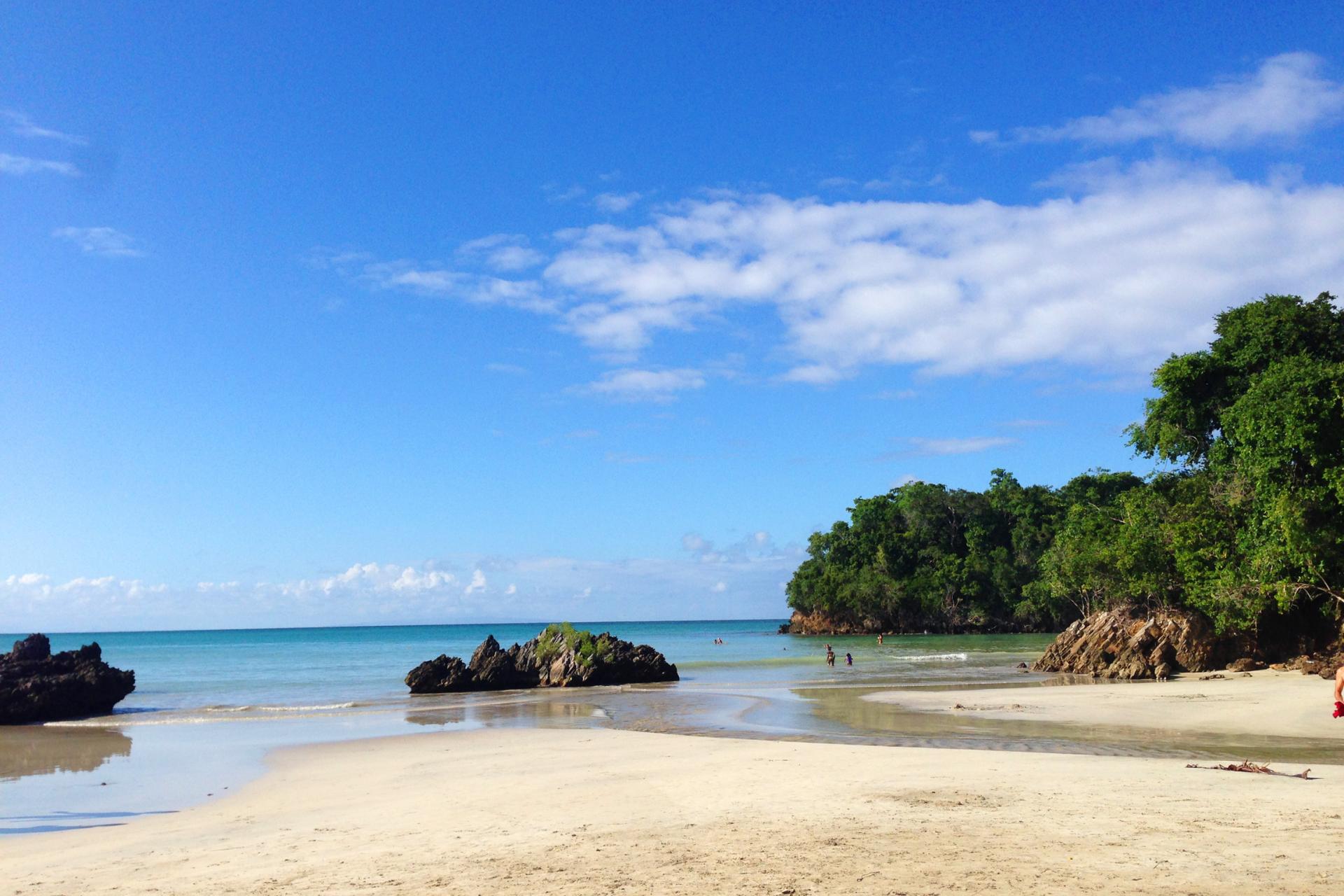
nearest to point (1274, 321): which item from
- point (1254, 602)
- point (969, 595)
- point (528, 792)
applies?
point (1254, 602)

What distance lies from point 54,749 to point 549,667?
19.5 metres

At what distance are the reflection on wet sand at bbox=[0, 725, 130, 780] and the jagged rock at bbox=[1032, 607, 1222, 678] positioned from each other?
102ft

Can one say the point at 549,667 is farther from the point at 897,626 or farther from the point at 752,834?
the point at 897,626

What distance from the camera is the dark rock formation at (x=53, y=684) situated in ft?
93.6

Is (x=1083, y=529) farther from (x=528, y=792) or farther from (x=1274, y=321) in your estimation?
(x=528, y=792)

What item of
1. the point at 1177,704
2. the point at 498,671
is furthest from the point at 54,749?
the point at 1177,704

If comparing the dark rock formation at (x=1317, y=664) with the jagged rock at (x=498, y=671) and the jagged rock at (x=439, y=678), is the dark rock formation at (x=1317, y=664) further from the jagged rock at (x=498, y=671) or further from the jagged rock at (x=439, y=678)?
the jagged rock at (x=439, y=678)

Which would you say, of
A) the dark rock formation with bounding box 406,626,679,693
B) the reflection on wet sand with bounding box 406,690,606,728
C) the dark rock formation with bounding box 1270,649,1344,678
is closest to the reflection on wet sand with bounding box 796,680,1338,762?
the reflection on wet sand with bounding box 406,690,606,728

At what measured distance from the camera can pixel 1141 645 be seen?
1268 inches

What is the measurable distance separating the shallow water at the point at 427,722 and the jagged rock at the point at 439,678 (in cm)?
120

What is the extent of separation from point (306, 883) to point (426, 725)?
1787 centimetres

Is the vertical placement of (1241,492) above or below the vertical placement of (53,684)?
above

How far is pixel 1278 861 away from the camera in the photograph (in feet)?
24.2

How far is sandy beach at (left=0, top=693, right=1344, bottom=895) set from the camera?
24.2 feet
